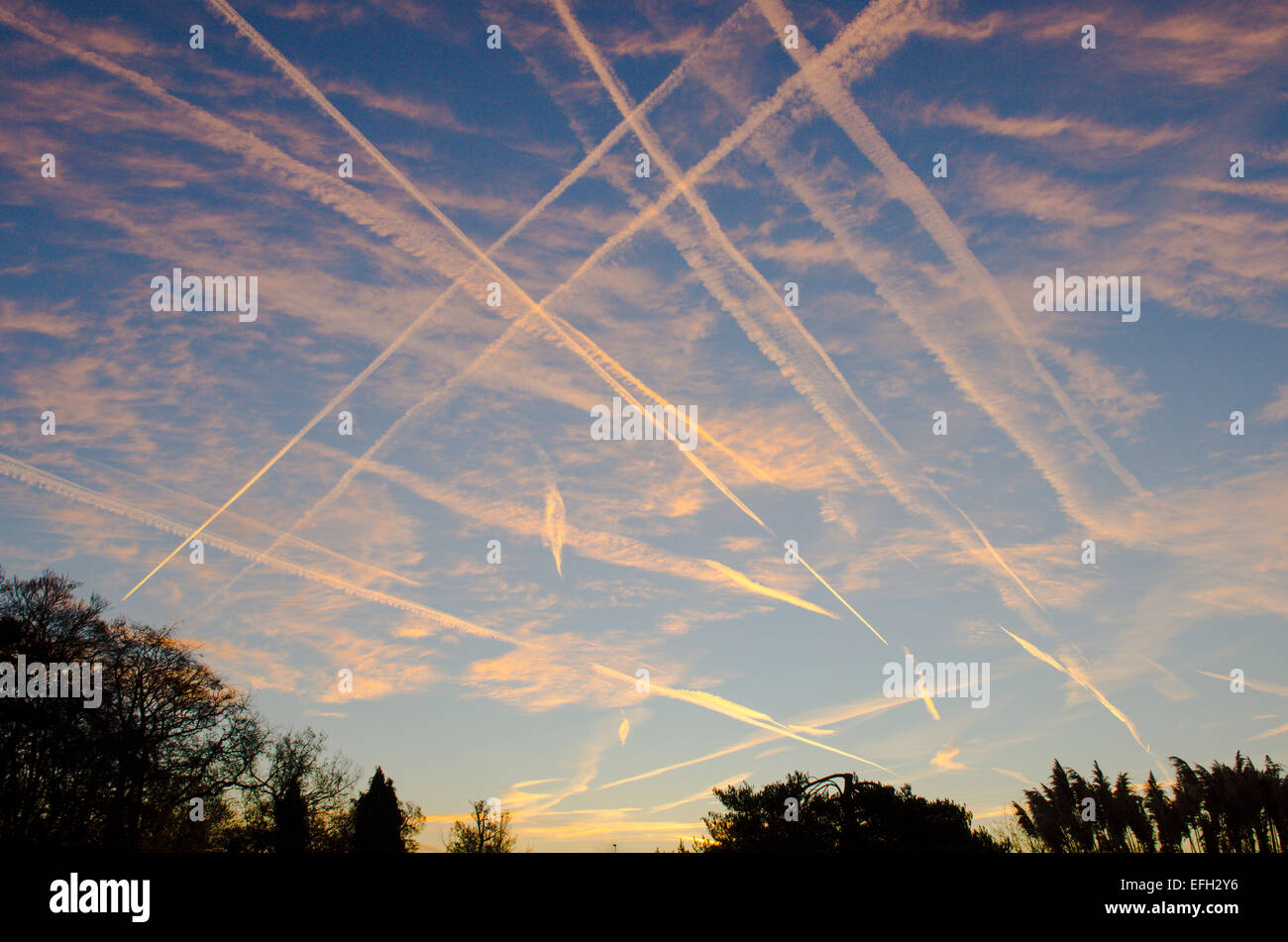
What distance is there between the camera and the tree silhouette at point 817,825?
48.9m

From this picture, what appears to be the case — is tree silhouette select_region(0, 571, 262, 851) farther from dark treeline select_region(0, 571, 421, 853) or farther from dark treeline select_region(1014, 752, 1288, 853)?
dark treeline select_region(1014, 752, 1288, 853)

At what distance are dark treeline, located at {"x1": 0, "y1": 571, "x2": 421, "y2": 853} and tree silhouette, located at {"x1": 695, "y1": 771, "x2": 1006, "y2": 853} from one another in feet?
115

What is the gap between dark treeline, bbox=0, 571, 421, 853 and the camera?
43812 millimetres

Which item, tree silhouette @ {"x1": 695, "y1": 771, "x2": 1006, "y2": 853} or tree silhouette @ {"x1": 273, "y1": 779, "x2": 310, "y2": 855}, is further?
tree silhouette @ {"x1": 273, "y1": 779, "x2": 310, "y2": 855}

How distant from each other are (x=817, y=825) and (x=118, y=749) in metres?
47.0

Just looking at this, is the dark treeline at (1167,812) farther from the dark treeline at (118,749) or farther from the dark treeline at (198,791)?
the dark treeline at (118,749)

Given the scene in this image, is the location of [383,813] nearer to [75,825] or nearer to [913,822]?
[75,825]

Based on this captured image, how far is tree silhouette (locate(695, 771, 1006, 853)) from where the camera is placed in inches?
1925

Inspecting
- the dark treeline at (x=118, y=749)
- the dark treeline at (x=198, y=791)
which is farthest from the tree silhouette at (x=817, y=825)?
the dark treeline at (x=118, y=749)

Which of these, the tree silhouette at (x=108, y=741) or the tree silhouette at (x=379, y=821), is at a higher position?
the tree silhouette at (x=108, y=741)

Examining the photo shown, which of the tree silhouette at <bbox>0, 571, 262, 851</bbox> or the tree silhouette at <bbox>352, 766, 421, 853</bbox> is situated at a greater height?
the tree silhouette at <bbox>0, 571, 262, 851</bbox>

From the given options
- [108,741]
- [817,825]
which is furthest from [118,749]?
[817,825]

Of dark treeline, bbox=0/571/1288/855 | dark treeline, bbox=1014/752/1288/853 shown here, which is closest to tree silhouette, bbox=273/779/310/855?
dark treeline, bbox=0/571/1288/855

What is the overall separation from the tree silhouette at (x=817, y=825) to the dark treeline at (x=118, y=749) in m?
35.1
